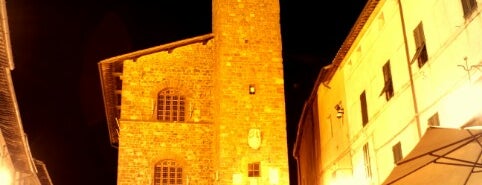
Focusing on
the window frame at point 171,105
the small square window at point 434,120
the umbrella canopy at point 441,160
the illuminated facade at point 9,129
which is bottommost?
the umbrella canopy at point 441,160

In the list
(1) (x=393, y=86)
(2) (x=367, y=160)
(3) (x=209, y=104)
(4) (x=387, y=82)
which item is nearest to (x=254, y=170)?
(3) (x=209, y=104)

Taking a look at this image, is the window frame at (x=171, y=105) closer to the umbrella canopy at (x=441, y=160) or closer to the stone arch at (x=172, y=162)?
the stone arch at (x=172, y=162)

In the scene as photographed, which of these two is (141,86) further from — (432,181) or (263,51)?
(432,181)

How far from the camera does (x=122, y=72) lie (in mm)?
21109

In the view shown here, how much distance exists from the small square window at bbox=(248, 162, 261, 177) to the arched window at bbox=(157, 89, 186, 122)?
10.6ft

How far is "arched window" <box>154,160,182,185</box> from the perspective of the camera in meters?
20.0

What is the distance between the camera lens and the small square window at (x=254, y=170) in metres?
19.2

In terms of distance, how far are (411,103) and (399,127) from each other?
100cm

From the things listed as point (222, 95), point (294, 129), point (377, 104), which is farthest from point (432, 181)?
point (294, 129)

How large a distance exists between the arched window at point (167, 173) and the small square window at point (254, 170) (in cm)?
256

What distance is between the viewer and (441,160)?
34.0 feet

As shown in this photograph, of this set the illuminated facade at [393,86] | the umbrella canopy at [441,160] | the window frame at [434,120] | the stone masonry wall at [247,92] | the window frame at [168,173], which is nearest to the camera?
the umbrella canopy at [441,160]

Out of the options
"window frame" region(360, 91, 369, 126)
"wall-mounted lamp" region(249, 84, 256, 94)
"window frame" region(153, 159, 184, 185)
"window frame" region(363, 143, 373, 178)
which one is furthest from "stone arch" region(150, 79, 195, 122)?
"window frame" region(363, 143, 373, 178)

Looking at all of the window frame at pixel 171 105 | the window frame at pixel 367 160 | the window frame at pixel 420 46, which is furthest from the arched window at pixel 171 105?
the window frame at pixel 420 46
